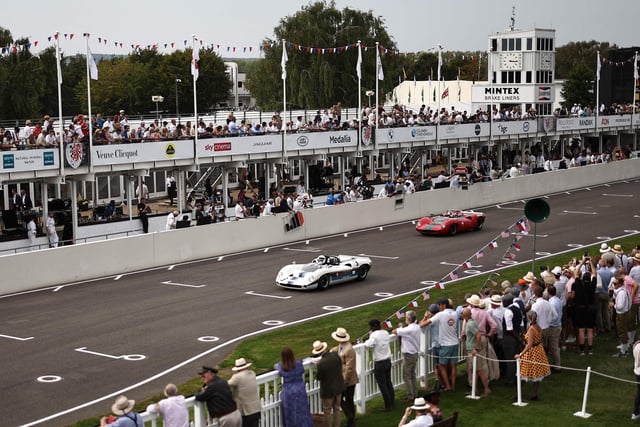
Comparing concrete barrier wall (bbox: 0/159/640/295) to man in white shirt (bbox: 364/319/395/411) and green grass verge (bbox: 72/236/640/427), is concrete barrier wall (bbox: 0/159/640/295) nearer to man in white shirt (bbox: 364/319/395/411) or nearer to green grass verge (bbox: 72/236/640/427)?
green grass verge (bbox: 72/236/640/427)

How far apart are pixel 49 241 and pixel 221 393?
879 inches

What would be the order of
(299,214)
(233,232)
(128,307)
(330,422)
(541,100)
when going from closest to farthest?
1. (330,422)
2. (128,307)
3. (233,232)
4. (299,214)
5. (541,100)

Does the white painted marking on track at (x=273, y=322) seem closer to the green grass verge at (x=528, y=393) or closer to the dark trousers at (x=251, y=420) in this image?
the green grass verge at (x=528, y=393)

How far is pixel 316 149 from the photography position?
48.3 meters

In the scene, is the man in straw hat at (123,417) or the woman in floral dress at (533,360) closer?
the man in straw hat at (123,417)

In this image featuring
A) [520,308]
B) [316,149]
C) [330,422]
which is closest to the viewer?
[330,422]

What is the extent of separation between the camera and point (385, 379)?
16.6m

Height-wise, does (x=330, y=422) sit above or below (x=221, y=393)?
below

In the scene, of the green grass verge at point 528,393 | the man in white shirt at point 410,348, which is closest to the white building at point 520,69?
the green grass verge at point 528,393

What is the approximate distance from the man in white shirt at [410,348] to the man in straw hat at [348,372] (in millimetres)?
1456

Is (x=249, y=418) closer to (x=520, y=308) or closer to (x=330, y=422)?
(x=330, y=422)

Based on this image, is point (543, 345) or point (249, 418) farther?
point (543, 345)

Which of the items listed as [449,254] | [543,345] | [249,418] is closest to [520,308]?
[543,345]

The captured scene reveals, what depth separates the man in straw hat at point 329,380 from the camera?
1513 centimetres
